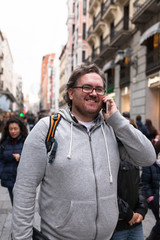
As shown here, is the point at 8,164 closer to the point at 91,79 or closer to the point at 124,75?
the point at 91,79

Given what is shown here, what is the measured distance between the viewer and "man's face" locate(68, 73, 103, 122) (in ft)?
6.13

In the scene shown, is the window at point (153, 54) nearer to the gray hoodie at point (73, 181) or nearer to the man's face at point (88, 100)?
the man's face at point (88, 100)

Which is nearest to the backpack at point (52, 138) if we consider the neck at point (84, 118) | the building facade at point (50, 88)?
the neck at point (84, 118)

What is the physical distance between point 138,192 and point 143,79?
44.6 ft

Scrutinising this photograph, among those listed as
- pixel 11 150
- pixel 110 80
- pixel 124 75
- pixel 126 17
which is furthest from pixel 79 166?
pixel 110 80

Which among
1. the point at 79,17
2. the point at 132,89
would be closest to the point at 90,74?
the point at 132,89

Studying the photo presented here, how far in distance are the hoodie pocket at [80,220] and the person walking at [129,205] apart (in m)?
0.51

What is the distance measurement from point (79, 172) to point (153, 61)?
13.6 meters

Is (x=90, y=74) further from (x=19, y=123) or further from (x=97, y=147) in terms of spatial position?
(x=19, y=123)

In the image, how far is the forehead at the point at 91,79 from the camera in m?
1.88

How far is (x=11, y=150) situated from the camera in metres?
4.23

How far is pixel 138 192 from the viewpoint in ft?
7.88

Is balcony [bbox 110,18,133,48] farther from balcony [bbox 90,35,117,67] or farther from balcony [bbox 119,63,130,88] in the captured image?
balcony [bbox 119,63,130,88]

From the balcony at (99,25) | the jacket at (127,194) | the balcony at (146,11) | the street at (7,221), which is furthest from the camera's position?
the balcony at (99,25)
